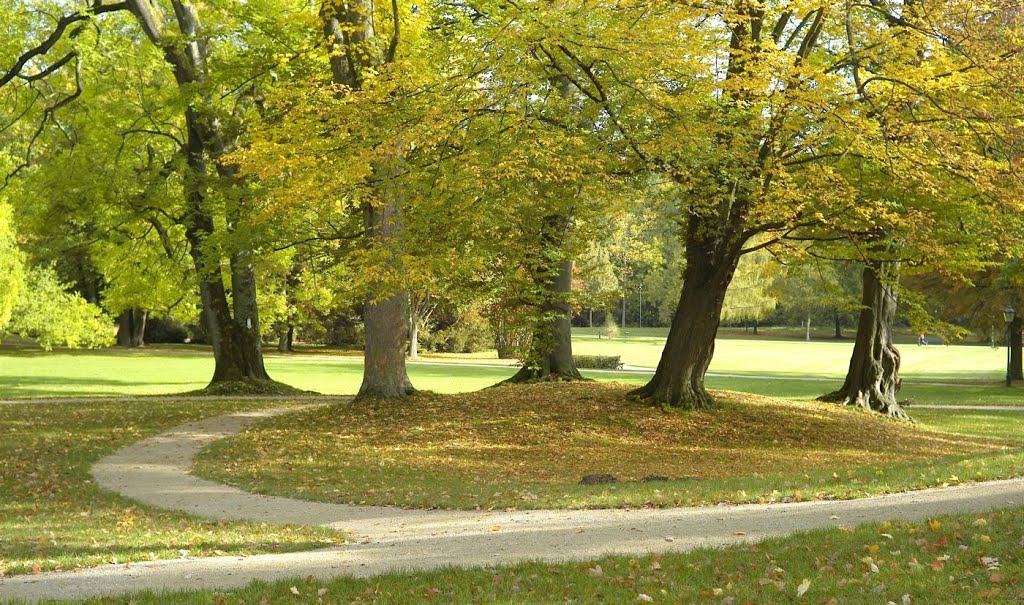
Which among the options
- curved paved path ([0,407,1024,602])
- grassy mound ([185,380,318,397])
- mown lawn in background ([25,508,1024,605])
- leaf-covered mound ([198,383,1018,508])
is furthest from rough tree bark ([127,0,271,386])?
mown lawn in background ([25,508,1024,605])

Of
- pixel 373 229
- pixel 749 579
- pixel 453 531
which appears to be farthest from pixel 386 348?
pixel 749 579

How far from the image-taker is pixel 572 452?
15719 mm

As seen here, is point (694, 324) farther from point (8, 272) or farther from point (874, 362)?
point (8, 272)

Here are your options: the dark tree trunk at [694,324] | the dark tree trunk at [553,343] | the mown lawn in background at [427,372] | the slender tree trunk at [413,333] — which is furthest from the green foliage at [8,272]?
the dark tree trunk at [694,324]

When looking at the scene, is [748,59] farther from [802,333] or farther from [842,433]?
[802,333]

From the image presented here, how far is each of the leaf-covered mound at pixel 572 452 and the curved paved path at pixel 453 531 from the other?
→ 701 millimetres

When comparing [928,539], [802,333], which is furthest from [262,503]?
[802,333]

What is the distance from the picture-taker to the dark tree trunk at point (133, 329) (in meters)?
55.6

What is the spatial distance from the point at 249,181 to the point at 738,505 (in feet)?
48.8

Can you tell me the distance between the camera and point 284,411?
2081 centimetres

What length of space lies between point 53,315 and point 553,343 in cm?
3285

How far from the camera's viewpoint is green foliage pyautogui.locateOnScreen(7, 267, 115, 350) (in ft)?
149

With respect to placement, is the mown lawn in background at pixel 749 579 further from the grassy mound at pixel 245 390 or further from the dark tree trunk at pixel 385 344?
the grassy mound at pixel 245 390

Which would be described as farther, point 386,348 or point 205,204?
point 205,204
